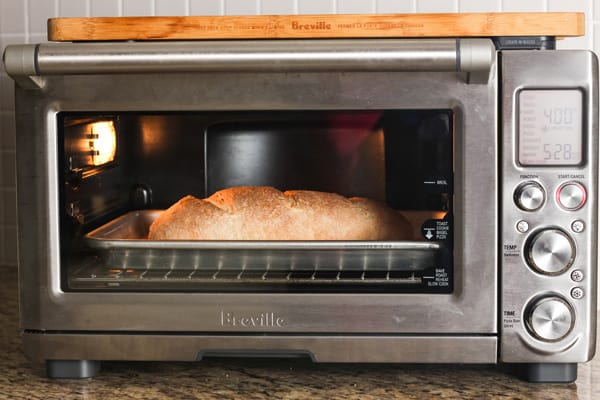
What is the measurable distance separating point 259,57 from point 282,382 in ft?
1.38

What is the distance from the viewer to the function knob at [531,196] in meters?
1.16

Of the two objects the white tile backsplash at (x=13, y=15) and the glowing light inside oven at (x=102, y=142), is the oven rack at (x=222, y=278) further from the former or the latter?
the white tile backsplash at (x=13, y=15)

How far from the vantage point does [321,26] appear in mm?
1176

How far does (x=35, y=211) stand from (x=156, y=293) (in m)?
0.18

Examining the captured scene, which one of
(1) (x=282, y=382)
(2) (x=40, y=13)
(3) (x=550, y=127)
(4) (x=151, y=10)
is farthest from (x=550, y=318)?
(2) (x=40, y=13)

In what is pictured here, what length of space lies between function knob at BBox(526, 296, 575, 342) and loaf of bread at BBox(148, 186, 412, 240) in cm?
19

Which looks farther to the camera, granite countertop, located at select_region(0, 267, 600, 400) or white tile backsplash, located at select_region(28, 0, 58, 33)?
white tile backsplash, located at select_region(28, 0, 58, 33)

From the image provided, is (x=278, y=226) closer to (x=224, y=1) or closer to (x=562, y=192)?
(x=562, y=192)

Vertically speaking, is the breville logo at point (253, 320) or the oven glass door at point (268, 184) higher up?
the oven glass door at point (268, 184)

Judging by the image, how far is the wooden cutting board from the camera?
3.80 ft

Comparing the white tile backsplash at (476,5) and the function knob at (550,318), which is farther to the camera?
the white tile backsplash at (476,5)

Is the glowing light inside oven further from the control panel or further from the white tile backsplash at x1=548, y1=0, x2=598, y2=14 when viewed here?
the white tile backsplash at x1=548, y1=0, x2=598, y2=14

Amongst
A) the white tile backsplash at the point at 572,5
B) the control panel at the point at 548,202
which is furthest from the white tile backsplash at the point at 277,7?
the control panel at the point at 548,202

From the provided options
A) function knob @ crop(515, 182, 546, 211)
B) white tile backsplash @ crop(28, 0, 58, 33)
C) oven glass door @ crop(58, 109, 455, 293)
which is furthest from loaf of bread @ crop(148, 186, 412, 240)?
white tile backsplash @ crop(28, 0, 58, 33)
